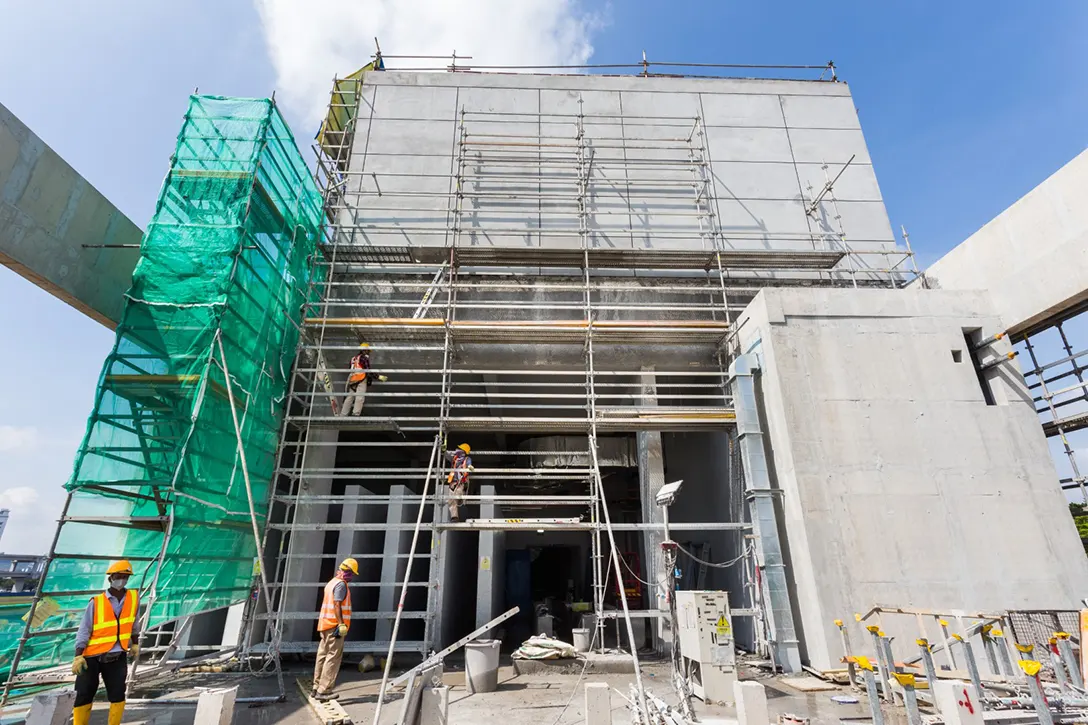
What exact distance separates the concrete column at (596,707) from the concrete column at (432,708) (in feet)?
3.53

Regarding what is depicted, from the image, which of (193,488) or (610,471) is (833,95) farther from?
(193,488)

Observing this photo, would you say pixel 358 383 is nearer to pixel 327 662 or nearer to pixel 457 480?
pixel 457 480

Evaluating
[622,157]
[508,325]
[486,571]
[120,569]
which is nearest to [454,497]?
[486,571]

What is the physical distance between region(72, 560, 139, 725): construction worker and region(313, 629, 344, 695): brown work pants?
202cm

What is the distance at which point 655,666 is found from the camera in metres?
8.12

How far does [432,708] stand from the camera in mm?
3959

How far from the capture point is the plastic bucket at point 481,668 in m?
6.78

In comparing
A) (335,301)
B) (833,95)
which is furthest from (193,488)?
(833,95)

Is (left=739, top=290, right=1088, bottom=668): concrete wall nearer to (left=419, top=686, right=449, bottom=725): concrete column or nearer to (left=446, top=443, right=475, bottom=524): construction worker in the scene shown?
(left=446, top=443, right=475, bottom=524): construction worker

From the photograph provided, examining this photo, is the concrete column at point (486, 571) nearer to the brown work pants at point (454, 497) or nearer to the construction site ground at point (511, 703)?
the brown work pants at point (454, 497)

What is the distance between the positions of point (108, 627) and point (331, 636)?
2363mm

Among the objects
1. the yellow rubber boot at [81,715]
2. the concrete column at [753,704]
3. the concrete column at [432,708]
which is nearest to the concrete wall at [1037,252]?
the concrete column at [753,704]

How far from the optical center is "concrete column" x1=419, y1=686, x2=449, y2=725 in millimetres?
3943

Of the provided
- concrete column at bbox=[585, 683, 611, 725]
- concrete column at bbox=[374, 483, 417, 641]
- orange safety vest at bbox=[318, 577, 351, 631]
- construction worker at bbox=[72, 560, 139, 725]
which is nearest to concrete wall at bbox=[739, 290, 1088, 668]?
concrete column at bbox=[585, 683, 611, 725]
